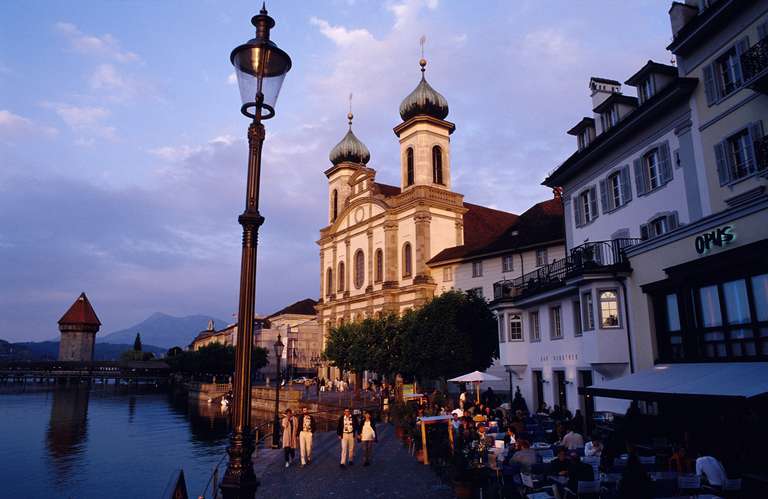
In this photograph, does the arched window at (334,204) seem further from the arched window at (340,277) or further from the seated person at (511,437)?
the seated person at (511,437)

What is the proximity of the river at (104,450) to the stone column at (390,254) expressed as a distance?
68.1 feet

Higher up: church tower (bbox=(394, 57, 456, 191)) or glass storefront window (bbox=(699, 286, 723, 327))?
church tower (bbox=(394, 57, 456, 191))

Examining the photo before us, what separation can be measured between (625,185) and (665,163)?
9.14 feet

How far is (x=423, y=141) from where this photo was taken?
59.8m

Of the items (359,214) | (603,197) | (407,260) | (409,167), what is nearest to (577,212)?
(603,197)

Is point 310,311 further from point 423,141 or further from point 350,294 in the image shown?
point 423,141

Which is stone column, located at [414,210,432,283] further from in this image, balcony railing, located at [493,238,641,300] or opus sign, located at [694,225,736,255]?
opus sign, located at [694,225,736,255]

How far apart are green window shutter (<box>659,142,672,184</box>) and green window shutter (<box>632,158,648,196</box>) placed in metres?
1.11

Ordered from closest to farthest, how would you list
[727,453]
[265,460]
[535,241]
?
[727,453], [265,460], [535,241]

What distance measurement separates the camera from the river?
971 inches

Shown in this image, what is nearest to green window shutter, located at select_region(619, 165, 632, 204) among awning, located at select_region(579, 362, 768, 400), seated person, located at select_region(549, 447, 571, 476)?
awning, located at select_region(579, 362, 768, 400)

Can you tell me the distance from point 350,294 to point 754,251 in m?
53.6

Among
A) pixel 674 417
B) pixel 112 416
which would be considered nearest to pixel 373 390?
pixel 112 416

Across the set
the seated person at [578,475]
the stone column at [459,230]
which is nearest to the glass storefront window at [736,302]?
the seated person at [578,475]
